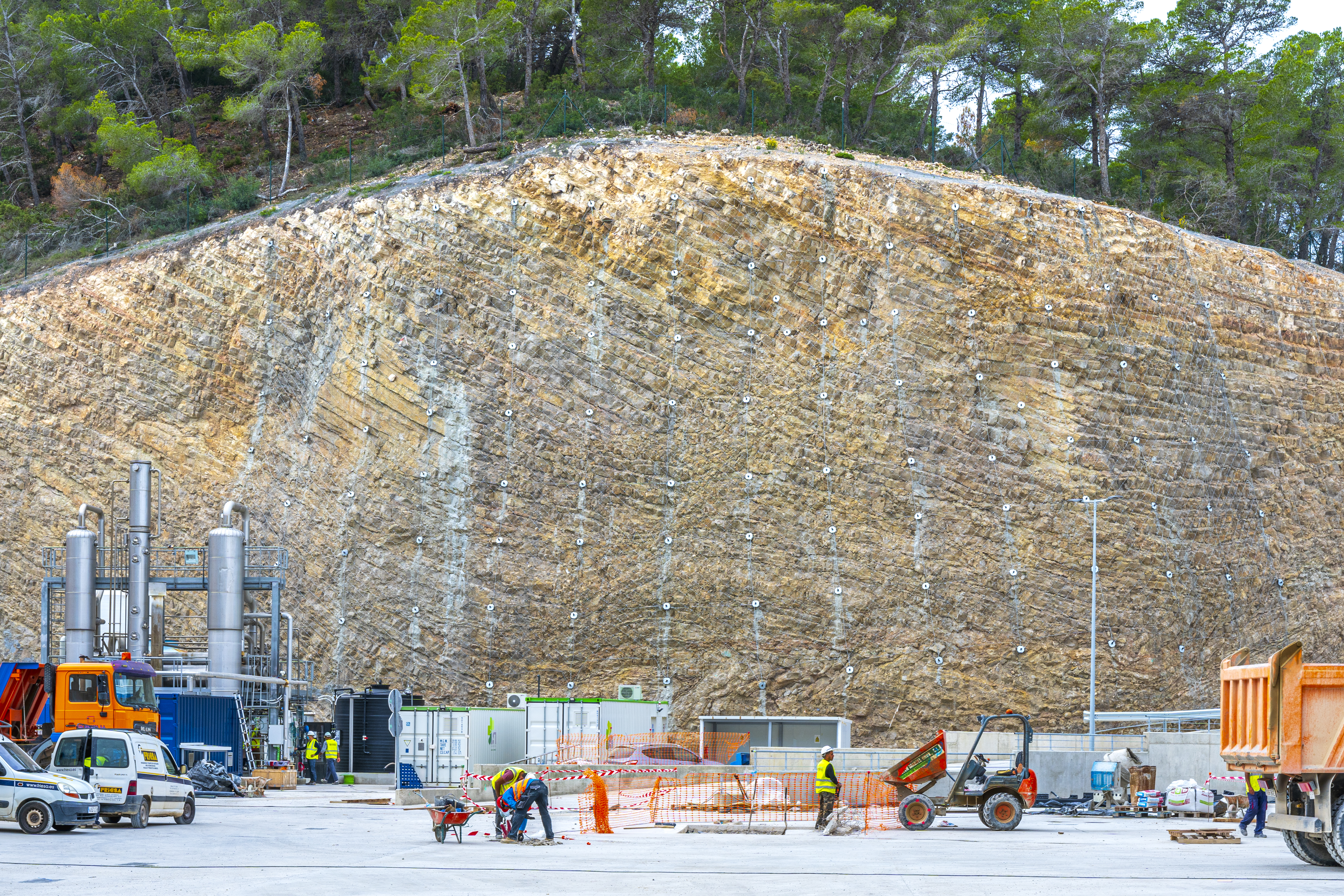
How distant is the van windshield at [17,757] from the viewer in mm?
15430

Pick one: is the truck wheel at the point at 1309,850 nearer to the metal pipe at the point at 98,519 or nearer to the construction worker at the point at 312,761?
the construction worker at the point at 312,761

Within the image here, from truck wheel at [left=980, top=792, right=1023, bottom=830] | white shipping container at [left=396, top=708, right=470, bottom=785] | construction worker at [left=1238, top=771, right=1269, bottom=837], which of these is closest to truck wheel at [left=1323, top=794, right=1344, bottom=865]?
construction worker at [left=1238, top=771, right=1269, bottom=837]

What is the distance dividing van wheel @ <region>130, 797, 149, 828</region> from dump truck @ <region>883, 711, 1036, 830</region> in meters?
10.4

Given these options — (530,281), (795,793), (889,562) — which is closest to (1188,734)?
(795,793)

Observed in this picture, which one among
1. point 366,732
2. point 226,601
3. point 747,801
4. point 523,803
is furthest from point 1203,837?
point 226,601

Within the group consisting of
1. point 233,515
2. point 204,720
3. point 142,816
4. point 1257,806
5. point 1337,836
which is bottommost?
point 204,720

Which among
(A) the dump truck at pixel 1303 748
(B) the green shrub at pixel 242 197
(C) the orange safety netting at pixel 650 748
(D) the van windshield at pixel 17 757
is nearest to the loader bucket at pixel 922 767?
(A) the dump truck at pixel 1303 748

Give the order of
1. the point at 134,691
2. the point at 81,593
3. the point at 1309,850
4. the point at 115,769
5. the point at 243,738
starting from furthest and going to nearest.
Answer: the point at 81,593, the point at 243,738, the point at 134,691, the point at 115,769, the point at 1309,850

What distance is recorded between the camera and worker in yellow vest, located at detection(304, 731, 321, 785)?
96.4 ft

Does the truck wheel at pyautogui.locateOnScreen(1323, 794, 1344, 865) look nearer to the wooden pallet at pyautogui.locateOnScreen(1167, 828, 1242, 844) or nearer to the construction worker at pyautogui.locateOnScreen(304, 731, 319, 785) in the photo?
the wooden pallet at pyautogui.locateOnScreen(1167, 828, 1242, 844)

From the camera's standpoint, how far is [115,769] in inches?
662

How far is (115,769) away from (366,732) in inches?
479

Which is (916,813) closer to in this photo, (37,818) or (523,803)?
(523,803)

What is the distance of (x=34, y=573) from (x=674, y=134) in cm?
2278
